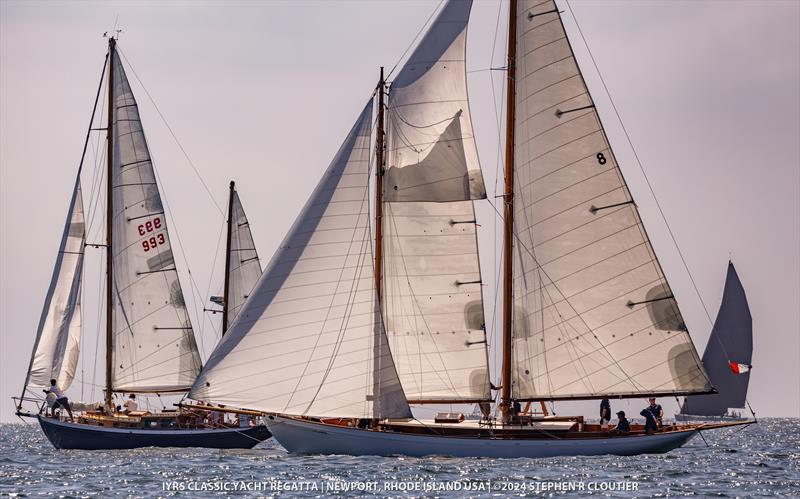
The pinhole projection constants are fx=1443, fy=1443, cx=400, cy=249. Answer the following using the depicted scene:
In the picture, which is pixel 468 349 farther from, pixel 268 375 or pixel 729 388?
pixel 729 388

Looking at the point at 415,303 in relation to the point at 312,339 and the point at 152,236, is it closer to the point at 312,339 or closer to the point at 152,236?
the point at 312,339

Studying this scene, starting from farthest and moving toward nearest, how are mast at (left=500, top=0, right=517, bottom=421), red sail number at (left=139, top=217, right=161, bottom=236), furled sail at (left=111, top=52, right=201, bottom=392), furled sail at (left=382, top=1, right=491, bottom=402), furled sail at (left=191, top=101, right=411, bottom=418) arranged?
red sail number at (left=139, top=217, right=161, bottom=236) → furled sail at (left=111, top=52, right=201, bottom=392) → mast at (left=500, top=0, right=517, bottom=421) → furled sail at (left=382, top=1, right=491, bottom=402) → furled sail at (left=191, top=101, right=411, bottom=418)

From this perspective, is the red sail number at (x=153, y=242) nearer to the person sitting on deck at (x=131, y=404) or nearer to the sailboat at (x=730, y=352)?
the person sitting on deck at (x=131, y=404)

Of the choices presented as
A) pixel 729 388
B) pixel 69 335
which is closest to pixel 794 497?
pixel 69 335

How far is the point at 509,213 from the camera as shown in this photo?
47281mm

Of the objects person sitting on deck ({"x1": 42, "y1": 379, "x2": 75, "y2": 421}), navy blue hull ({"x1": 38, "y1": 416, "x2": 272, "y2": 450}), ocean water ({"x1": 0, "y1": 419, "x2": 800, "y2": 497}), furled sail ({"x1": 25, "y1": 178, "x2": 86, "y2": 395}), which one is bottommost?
ocean water ({"x1": 0, "y1": 419, "x2": 800, "y2": 497})

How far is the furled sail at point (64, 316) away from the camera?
5556 cm

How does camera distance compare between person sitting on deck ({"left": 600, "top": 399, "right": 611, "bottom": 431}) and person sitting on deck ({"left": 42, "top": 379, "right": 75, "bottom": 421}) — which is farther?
person sitting on deck ({"left": 42, "top": 379, "right": 75, "bottom": 421})

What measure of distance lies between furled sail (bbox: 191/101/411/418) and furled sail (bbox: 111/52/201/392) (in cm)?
1426

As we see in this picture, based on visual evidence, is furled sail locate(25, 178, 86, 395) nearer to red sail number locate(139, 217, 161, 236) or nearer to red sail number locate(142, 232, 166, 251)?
red sail number locate(139, 217, 161, 236)

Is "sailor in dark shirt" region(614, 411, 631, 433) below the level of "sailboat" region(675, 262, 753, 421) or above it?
below

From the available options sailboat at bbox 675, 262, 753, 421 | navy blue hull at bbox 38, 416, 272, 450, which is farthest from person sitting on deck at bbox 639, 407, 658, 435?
sailboat at bbox 675, 262, 753, 421

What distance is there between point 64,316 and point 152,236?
4.94 metres

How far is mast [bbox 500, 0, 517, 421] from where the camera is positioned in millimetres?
47094
